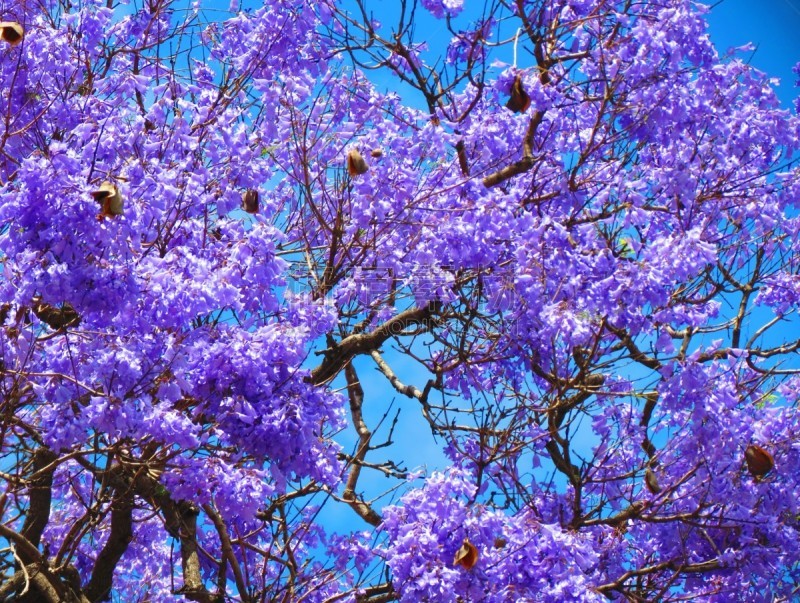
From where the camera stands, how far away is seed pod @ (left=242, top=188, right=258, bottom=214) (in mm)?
5543

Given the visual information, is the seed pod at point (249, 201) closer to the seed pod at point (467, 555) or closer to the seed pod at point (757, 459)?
the seed pod at point (467, 555)

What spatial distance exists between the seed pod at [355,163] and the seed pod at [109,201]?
6.03 ft

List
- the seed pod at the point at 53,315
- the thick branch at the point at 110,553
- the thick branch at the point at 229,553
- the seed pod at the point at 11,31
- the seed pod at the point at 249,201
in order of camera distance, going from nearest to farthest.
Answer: the seed pod at the point at 11,31 < the thick branch at the point at 229,553 < the seed pod at the point at 53,315 < the thick branch at the point at 110,553 < the seed pod at the point at 249,201

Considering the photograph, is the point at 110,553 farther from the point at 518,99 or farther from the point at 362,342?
the point at 518,99

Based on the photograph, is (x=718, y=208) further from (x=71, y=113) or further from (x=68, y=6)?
(x=68, y=6)

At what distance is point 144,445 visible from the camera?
4773 mm

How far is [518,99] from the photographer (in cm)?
591

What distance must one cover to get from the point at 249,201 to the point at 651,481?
300cm

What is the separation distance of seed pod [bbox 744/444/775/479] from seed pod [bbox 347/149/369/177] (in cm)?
283

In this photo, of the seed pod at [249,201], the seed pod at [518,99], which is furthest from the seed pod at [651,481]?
the seed pod at [249,201]

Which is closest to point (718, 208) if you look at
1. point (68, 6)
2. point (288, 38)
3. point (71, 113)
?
point (288, 38)

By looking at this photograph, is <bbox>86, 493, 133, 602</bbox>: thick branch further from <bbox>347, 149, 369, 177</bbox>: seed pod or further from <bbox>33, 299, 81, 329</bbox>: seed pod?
<bbox>347, 149, 369, 177</bbox>: seed pod

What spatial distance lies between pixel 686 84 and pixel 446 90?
1614mm

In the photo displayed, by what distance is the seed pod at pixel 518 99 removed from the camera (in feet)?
19.0
